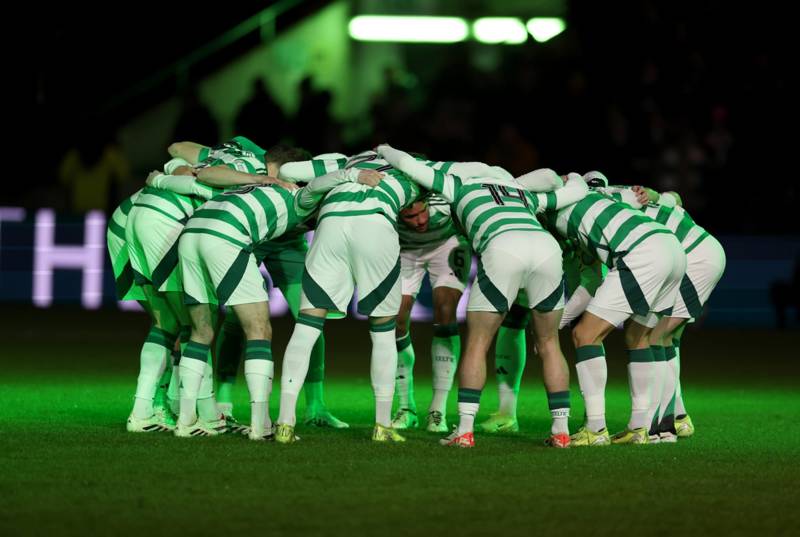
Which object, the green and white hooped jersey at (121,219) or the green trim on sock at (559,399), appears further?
the green and white hooped jersey at (121,219)

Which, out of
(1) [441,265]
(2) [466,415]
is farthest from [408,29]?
(2) [466,415]

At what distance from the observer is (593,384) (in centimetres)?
964

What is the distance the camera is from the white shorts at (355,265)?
30.9 feet

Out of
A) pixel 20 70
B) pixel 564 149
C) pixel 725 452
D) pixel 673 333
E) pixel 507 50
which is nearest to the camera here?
pixel 725 452

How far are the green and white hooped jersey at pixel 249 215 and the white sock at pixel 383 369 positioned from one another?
1095 mm

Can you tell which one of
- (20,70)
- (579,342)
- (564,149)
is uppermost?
(20,70)

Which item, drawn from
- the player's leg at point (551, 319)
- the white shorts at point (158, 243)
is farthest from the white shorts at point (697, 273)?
the white shorts at point (158, 243)

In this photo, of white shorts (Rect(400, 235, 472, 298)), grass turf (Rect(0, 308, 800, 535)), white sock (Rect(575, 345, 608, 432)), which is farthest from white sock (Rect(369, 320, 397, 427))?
white shorts (Rect(400, 235, 472, 298))

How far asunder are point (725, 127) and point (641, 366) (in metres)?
13.9

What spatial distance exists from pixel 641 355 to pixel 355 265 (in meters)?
2.23

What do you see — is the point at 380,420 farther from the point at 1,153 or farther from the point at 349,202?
the point at 1,153

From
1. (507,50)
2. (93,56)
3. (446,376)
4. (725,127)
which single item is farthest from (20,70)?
(446,376)

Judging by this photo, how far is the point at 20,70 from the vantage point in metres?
22.6

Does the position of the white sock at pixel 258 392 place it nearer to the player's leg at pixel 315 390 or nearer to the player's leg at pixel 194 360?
the player's leg at pixel 194 360
